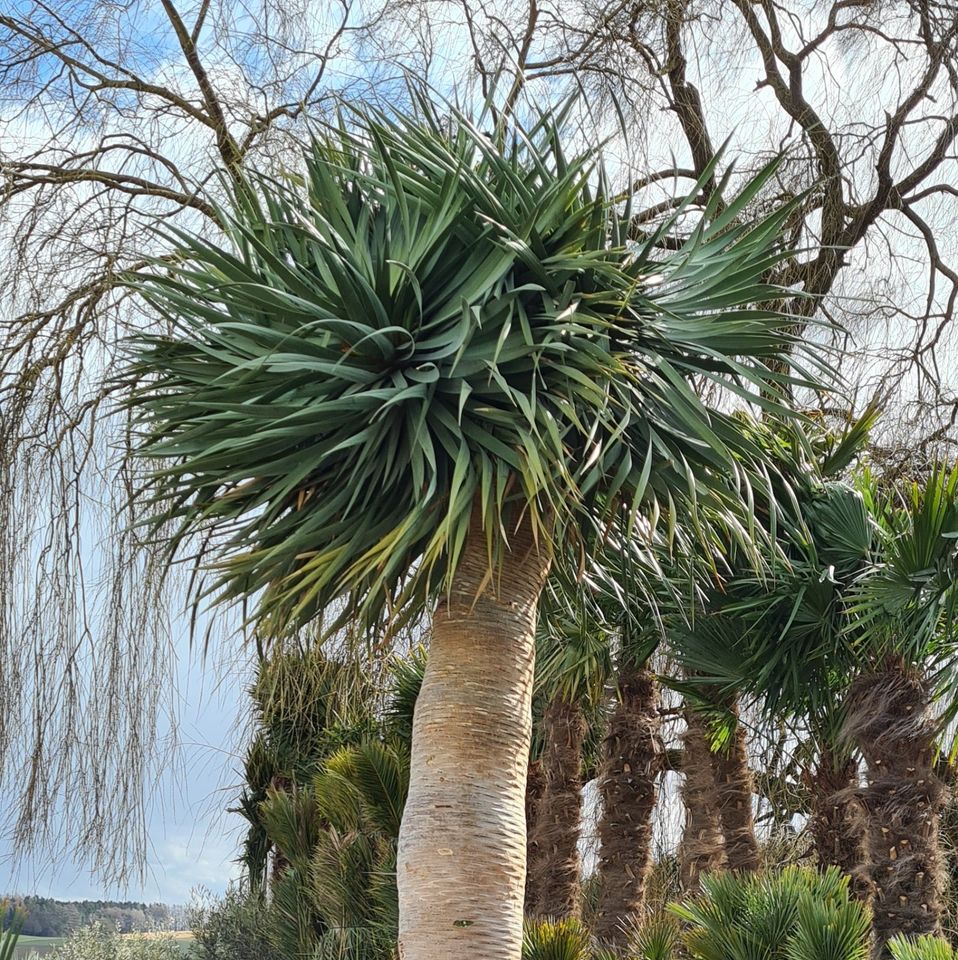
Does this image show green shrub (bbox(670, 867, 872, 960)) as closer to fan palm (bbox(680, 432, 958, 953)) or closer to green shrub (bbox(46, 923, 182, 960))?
fan palm (bbox(680, 432, 958, 953))

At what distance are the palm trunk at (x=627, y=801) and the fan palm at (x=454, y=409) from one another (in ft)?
16.2

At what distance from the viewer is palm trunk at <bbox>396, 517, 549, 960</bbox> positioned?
4.34 metres

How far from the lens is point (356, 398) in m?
4.52

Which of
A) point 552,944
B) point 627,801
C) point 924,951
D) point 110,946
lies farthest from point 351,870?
point 924,951

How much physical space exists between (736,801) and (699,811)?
0.30 meters

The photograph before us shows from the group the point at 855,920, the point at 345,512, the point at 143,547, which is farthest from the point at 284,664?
the point at 855,920

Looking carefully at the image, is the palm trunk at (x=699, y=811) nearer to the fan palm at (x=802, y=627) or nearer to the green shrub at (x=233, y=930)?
the fan palm at (x=802, y=627)

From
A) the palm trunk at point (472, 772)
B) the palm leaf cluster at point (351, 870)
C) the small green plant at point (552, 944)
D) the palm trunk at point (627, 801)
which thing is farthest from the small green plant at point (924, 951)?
the palm leaf cluster at point (351, 870)

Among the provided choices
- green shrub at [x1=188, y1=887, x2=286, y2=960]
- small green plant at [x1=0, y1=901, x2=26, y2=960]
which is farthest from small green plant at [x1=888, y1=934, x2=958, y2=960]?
green shrub at [x1=188, y1=887, x2=286, y2=960]

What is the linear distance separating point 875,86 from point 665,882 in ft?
26.0

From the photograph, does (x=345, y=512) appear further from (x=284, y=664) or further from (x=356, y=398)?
(x=284, y=664)

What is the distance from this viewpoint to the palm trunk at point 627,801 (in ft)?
31.4

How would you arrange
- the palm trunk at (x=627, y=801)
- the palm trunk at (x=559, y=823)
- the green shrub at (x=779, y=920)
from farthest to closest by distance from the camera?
the palm trunk at (x=559, y=823), the palm trunk at (x=627, y=801), the green shrub at (x=779, y=920)

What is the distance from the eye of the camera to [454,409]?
4.72m
